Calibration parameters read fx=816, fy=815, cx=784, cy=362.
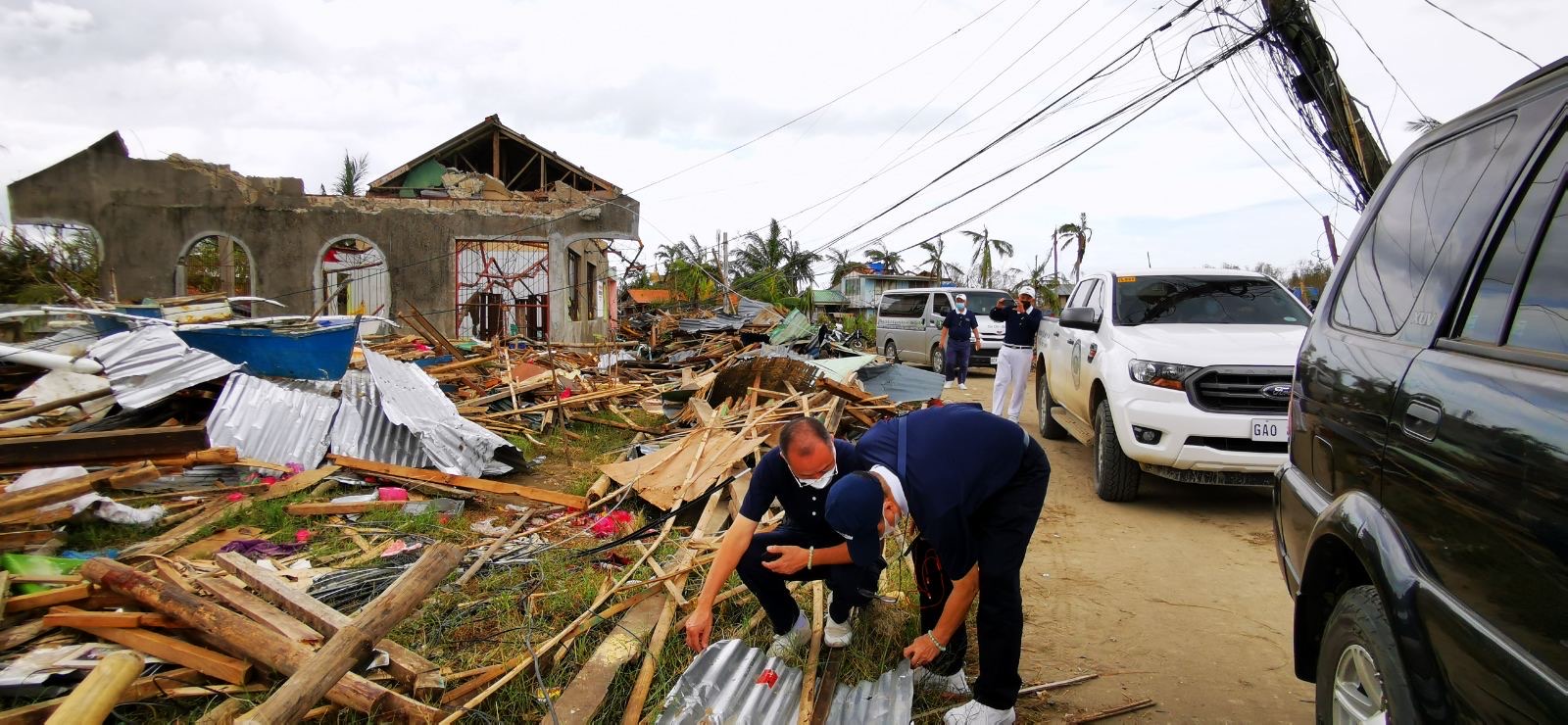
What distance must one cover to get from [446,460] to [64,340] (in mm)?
4735

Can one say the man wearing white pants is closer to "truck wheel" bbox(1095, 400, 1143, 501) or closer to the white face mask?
"truck wheel" bbox(1095, 400, 1143, 501)

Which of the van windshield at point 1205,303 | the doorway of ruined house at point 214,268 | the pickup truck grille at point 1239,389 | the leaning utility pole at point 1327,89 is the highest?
the leaning utility pole at point 1327,89

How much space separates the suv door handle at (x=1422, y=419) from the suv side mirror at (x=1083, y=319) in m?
4.60

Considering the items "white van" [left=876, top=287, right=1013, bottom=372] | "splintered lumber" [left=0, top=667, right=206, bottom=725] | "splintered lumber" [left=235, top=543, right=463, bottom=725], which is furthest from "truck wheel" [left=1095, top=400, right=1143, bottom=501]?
"white van" [left=876, top=287, right=1013, bottom=372]

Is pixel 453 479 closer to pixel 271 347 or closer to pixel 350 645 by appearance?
pixel 271 347

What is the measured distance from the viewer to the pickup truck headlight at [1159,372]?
544 centimetres

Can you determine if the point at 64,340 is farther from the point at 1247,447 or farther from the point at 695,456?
the point at 1247,447

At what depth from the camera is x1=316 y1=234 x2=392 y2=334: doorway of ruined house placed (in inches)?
657

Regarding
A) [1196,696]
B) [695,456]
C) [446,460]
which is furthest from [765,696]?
[446,460]

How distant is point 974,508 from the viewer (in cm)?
282

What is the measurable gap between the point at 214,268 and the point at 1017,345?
61.7ft

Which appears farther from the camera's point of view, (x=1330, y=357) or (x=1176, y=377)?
(x=1176, y=377)

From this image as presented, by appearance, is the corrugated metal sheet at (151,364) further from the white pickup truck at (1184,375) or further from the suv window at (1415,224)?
the suv window at (1415,224)

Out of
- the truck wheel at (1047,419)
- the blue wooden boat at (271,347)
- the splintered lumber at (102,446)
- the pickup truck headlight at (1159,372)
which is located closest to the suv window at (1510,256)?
the pickup truck headlight at (1159,372)
